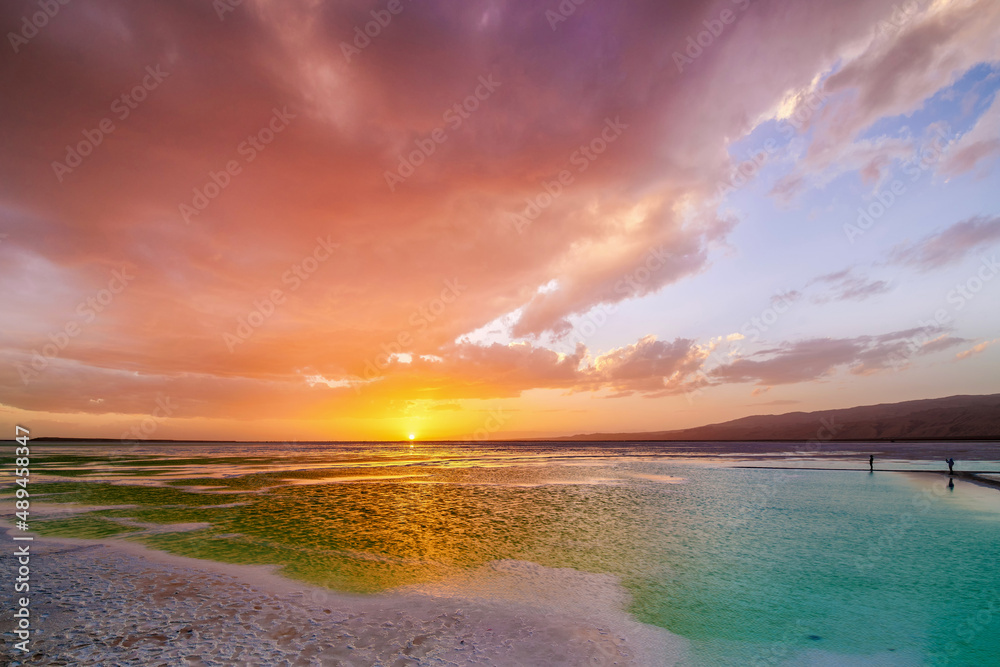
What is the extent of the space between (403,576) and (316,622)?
429 cm

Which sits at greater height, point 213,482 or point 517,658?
point 517,658

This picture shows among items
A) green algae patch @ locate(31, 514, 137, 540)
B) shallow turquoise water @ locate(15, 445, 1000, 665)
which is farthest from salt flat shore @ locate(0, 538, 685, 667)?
green algae patch @ locate(31, 514, 137, 540)

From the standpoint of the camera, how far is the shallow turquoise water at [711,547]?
35.4 ft

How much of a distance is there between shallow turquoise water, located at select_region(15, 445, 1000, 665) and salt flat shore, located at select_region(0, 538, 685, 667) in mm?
1291

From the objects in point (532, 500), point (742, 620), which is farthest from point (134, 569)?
point (532, 500)

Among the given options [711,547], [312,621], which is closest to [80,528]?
[312,621]

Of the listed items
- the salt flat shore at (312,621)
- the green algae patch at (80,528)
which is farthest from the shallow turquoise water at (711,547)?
the salt flat shore at (312,621)

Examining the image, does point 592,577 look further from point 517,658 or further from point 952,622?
point 952,622

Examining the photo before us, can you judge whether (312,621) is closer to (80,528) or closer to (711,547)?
(711,547)

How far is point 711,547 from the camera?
1820 centimetres

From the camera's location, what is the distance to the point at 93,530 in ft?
68.3

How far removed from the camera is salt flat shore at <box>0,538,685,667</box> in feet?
29.4

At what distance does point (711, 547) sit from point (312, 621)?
1538 centimetres

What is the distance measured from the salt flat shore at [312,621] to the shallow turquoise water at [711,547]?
1291 millimetres
